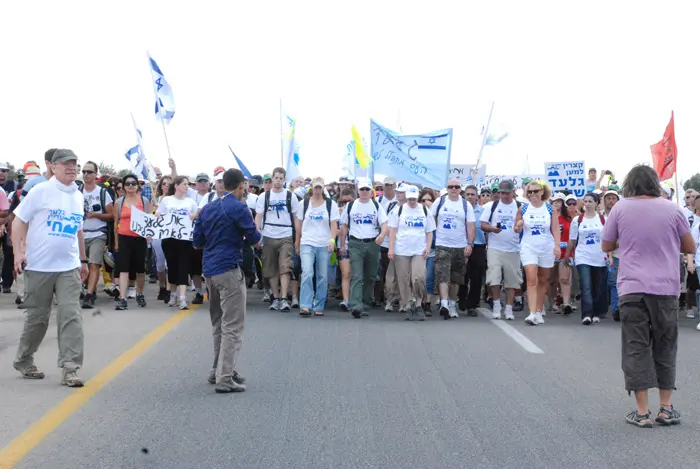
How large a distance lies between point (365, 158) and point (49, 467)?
47.9ft

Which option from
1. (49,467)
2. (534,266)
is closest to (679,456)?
(49,467)

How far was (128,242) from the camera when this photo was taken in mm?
14648

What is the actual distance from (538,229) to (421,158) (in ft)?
17.7

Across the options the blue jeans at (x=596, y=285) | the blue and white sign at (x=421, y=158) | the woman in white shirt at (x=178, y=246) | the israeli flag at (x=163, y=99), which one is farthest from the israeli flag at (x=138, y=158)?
the blue jeans at (x=596, y=285)

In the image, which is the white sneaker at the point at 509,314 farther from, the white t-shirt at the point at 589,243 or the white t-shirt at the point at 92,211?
the white t-shirt at the point at 92,211

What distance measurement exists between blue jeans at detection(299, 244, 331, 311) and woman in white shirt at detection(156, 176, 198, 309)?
1.80m

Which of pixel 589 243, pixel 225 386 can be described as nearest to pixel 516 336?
pixel 589 243

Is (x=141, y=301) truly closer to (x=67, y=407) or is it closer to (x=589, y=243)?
(x=589, y=243)

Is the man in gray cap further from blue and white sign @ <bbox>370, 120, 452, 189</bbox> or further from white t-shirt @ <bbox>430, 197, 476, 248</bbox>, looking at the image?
blue and white sign @ <bbox>370, 120, 452, 189</bbox>

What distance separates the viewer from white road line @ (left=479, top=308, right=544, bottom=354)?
10875mm

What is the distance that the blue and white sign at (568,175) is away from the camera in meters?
23.2

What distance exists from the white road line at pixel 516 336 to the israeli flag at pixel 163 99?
7.57 metres

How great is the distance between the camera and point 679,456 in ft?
20.1

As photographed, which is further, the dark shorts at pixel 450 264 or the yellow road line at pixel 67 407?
the dark shorts at pixel 450 264
